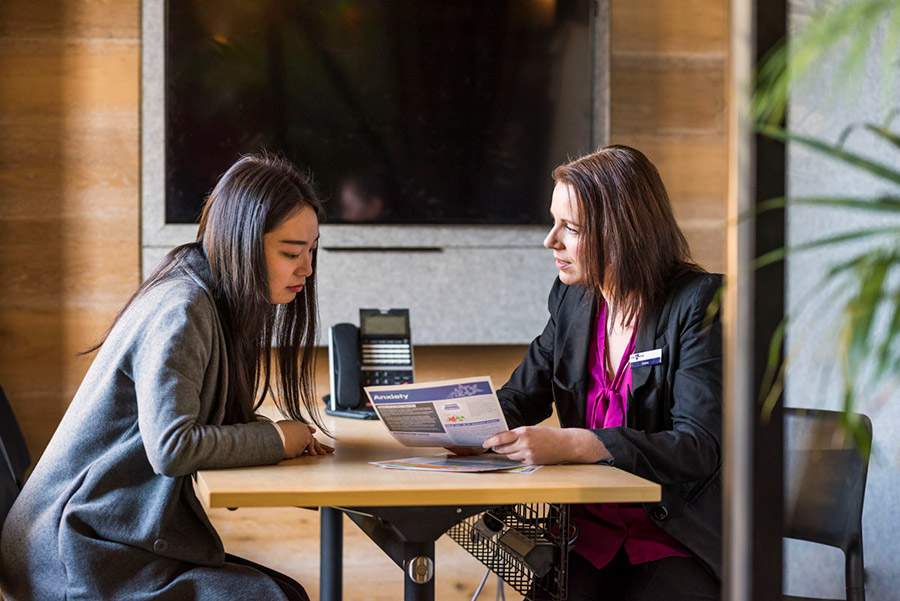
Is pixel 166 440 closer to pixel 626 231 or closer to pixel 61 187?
pixel 626 231

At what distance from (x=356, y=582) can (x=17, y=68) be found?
1.83m

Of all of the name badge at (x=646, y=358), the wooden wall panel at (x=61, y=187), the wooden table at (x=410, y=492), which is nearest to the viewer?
the wooden table at (x=410, y=492)

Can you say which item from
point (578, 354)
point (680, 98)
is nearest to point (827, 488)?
point (578, 354)

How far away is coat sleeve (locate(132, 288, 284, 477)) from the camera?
133cm

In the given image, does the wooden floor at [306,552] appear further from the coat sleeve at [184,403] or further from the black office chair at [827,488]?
the coat sleeve at [184,403]

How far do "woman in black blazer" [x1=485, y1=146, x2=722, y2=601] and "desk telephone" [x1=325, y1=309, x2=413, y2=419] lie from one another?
1.72ft

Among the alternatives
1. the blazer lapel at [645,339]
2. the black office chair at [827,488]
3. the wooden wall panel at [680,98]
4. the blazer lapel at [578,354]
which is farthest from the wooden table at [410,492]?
the wooden wall panel at [680,98]

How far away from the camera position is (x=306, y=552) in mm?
2855

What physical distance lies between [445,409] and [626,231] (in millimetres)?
537

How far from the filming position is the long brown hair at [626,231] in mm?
1743

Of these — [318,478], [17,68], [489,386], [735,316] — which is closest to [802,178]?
[735,316]

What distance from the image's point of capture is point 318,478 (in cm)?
131

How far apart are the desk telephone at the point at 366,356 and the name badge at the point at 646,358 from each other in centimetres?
83

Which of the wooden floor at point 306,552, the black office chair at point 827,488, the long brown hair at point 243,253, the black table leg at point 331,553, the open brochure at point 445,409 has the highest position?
the long brown hair at point 243,253
